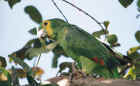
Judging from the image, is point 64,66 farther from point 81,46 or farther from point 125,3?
point 125,3

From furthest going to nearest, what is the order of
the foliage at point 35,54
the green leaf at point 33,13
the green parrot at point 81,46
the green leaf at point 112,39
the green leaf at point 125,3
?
the green parrot at point 81,46 → the green leaf at point 112,39 → the green leaf at point 125,3 → the green leaf at point 33,13 → the foliage at point 35,54

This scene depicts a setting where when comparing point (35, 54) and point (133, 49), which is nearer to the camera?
point (35, 54)

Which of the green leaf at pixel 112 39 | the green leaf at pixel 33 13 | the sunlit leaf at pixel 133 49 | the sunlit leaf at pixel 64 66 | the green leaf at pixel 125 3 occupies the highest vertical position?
the green leaf at pixel 125 3

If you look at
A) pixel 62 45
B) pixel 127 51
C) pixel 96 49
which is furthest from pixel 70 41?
pixel 127 51

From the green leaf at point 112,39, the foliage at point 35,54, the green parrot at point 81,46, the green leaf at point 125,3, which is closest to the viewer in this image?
the foliage at point 35,54

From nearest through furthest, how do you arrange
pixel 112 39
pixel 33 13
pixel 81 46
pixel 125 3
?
pixel 33 13 < pixel 125 3 < pixel 112 39 < pixel 81 46

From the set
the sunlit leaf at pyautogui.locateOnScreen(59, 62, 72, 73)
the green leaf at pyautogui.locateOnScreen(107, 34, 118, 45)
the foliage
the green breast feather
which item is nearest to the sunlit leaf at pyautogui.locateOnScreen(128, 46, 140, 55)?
the foliage

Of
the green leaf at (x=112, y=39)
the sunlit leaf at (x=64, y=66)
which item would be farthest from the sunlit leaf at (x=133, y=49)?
the sunlit leaf at (x=64, y=66)

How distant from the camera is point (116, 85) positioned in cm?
78

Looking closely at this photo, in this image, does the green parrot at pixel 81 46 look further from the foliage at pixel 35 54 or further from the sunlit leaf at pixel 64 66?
the sunlit leaf at pixel 64 66

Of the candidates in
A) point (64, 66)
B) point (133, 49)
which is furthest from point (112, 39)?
point (64, 66)

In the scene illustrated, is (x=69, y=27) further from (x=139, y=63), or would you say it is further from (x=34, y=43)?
(x=139, y=63)

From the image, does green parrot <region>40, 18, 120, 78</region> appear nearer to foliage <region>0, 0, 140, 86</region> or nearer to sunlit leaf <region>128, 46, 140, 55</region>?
foliage <region>0, 0, 140, 86</region>

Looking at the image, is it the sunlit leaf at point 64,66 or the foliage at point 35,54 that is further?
the sunlit leaf at point 64,66
